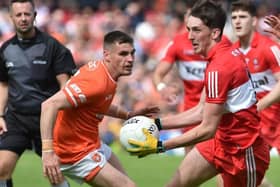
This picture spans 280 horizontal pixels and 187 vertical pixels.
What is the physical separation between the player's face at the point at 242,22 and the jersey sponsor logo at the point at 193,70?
4.18 ft

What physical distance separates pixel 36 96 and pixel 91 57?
10.1 meters

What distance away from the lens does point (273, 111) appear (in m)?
10.6

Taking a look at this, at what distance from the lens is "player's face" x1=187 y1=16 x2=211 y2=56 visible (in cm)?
775

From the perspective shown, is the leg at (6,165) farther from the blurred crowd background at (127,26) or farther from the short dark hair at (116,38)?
the blurred crowd background at (127,26)

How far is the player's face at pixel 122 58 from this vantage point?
26.6 ft

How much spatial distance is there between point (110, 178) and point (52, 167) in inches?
22.7

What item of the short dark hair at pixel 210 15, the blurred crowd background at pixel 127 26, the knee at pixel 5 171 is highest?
the short dark hair at pixel 210 15

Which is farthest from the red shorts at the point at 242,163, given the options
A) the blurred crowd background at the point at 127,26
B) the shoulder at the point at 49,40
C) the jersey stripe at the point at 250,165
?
the blurred crowd background at the point at 127,26

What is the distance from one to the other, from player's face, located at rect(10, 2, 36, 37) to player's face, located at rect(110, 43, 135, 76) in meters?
1.50

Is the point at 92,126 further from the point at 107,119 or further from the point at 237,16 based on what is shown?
the point at 107,119

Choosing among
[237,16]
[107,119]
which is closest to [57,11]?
[107,119]

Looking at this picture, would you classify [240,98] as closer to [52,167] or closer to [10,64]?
[52,167]

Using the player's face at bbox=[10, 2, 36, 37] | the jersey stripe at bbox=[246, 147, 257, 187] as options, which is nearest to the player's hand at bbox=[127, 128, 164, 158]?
the jersey stripe at bbox=[246, 147, 257, 187]

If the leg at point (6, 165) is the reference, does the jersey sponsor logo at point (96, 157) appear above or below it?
above
